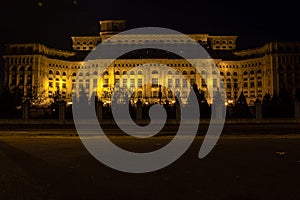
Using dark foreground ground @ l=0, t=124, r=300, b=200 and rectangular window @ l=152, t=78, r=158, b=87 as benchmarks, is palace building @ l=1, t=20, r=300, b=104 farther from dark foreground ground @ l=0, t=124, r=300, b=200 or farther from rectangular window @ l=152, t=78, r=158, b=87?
dark foreground ground @ l=0, t=124, r=300, b=200

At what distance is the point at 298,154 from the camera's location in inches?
448

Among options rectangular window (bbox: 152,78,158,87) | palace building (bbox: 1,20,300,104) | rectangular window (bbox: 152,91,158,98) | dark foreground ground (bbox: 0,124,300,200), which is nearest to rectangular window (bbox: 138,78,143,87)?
palace building (bbox: 1,20,300,104)

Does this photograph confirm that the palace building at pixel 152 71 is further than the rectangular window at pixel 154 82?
No

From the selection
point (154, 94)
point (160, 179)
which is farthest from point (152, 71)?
point (160, 179)

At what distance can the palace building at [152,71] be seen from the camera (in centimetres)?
10650

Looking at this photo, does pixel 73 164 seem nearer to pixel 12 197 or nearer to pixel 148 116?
pixel 12 197

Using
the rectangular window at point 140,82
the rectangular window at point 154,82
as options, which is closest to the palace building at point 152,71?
the rectangular window at point 140,82

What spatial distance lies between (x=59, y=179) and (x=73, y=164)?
2.02m

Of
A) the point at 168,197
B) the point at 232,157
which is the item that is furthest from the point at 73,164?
the point at 232,157

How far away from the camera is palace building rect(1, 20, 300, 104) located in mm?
106500

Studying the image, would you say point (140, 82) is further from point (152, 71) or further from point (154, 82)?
point (152, 71)

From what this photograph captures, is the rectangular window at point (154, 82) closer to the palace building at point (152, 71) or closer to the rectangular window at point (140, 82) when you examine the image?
the palace building at point (152, 71)

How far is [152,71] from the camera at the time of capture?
110 metres

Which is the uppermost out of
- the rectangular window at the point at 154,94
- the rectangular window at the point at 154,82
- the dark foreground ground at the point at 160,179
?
the rectangular window at the point at 154,82
